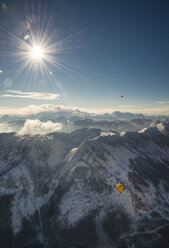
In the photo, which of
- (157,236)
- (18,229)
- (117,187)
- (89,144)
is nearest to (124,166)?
(117,187)

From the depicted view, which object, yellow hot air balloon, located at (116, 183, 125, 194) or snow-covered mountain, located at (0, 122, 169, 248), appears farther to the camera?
yellow hot air balloon, located at (116, 183, 125, 194)

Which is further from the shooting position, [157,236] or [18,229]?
[18,229]

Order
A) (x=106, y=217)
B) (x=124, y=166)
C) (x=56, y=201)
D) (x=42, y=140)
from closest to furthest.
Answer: (x=106, y=217)
(x=56, y=201)
(x=124, y=166)
(x=42, y=140)

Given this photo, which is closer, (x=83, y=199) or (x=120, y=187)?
(x=83, y=199)

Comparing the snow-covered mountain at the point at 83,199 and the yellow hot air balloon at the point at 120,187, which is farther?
the yellow hot air balloon at the point at 120,187

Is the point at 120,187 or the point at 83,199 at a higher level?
the point at 120,187

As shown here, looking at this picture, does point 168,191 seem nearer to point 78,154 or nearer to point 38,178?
point 78,154

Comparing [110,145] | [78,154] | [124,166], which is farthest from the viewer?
[110,145]

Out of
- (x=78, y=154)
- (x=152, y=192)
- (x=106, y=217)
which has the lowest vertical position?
(x=106, y=217)
